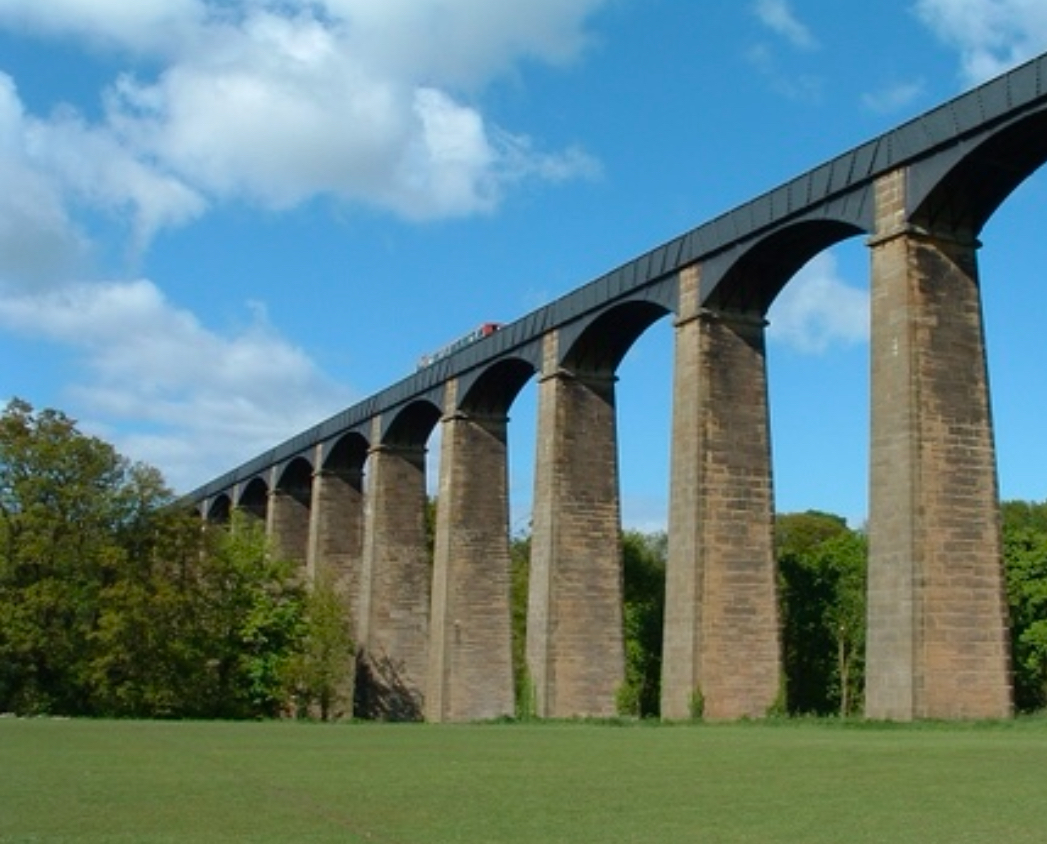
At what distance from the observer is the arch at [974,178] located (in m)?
23.9

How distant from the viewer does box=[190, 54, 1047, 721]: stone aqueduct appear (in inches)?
940

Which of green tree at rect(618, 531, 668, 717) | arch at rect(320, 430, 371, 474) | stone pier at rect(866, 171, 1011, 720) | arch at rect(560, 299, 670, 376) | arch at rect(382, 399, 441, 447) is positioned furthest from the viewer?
arch at rect(320, 430, 371, 474)

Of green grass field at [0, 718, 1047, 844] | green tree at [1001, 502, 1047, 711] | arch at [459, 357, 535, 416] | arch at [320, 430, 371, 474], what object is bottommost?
green grass field at [0, 718, 1047, 844]

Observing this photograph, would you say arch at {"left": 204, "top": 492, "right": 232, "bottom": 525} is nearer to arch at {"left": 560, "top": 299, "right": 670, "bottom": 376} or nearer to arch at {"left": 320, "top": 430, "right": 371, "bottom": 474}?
arch at {"left": 320, "top": 430, "right": 371, "bottom": 474}

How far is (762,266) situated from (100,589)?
868 inches

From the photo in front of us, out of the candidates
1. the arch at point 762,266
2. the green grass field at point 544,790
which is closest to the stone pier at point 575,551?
the arch at point 762,266

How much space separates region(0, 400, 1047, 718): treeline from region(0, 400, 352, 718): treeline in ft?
0.15

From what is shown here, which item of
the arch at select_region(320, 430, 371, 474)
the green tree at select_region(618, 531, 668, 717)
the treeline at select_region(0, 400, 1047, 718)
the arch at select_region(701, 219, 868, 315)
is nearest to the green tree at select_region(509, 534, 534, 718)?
the treeline at select_region(0, 400, 1047, 718)

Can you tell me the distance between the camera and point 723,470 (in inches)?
A: 1194

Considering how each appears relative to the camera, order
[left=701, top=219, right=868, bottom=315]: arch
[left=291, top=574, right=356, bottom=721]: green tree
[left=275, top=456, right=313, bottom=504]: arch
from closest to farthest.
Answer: [left=701, top=219, right=868, bottom=315]: arch < [left=291, top=574, right=356, bottom=721]: green tree < [left=275, top=456, right=313, bottom=504]: arch

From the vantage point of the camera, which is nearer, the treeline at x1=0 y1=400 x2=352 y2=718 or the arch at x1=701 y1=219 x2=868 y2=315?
the arch at x1=701 y1=219 x2=868 y2=315

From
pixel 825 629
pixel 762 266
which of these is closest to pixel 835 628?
pixel 825 629

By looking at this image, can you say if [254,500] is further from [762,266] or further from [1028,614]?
[762,266]

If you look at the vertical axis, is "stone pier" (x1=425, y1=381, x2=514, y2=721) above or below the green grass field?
above
